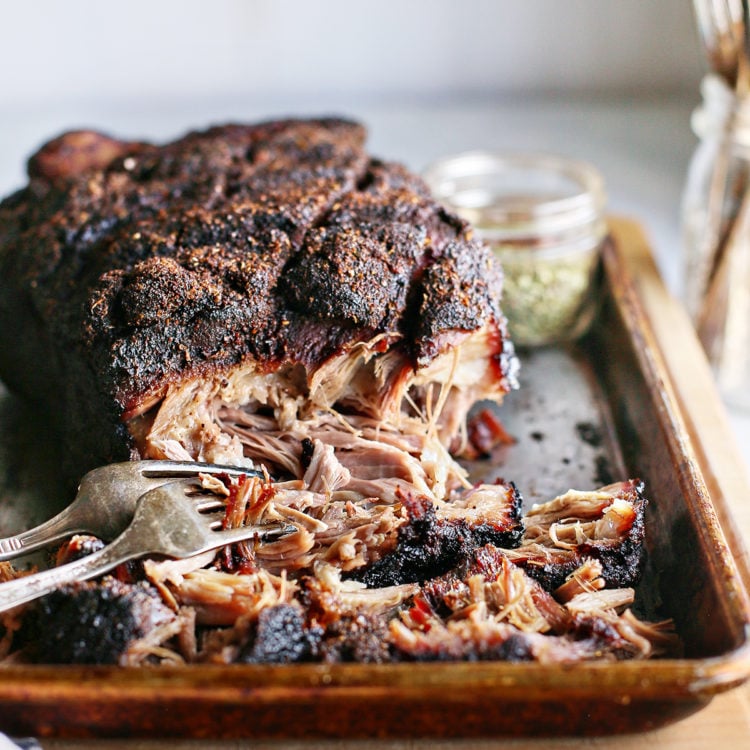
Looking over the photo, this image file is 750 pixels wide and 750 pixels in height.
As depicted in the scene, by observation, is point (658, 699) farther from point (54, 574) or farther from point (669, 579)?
point (54, 574)

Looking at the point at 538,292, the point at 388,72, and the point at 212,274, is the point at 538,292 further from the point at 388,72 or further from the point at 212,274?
the point at 388,72

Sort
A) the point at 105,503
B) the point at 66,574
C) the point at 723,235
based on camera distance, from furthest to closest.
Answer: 1. the point at 723,235
2. the point at 105,503
3. the point at 66,574

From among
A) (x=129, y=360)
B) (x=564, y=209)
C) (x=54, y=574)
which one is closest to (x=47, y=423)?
(x=129, y=360)

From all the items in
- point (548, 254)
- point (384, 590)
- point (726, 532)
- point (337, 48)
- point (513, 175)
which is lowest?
point (726, 532)

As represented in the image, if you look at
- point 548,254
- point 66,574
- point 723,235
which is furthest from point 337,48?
point 66,574

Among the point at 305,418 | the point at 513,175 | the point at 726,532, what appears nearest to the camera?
the point at 726,532

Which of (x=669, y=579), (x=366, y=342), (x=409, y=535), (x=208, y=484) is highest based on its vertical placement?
(x=366, y=342)
